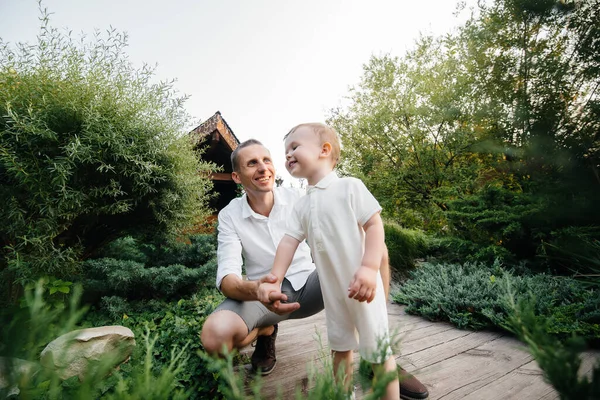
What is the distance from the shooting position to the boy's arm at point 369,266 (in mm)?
1334

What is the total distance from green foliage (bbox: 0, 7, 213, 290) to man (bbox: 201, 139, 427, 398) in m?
1.60

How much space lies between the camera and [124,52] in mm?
3494

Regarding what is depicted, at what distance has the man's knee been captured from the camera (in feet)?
5.61

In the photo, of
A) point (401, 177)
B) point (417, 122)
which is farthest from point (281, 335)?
point (417, 122)

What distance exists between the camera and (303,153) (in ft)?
5.76

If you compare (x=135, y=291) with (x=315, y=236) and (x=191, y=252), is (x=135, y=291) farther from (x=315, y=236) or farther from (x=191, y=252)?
(x=315, y=236)

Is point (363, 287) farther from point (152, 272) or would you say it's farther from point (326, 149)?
point (152, 272)

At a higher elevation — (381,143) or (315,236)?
(381,143)

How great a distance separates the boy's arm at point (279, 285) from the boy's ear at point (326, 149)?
59 cm

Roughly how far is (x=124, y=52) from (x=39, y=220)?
7.28ft

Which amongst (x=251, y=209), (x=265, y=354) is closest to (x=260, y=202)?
(x=251, y=209)

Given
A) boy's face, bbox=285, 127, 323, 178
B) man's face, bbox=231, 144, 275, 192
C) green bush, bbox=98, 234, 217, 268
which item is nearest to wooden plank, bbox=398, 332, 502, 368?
boy's face, bbox=285, 127, 323, 178

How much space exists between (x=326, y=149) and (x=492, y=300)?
265 cm

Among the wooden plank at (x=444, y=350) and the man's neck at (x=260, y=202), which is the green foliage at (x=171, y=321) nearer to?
the man's neck at (x=260, y=202)
